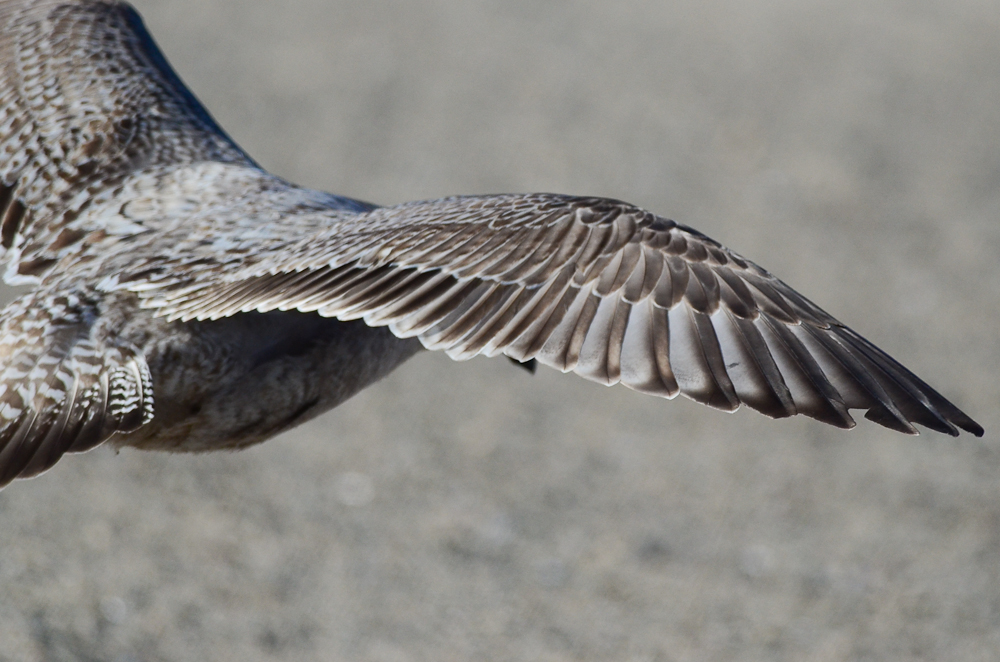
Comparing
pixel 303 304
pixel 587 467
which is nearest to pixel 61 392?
pixel 303 304

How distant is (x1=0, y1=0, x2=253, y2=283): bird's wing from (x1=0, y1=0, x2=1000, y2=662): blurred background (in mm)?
2000

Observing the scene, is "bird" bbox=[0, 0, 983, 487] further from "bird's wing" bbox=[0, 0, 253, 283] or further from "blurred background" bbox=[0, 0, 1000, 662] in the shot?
"blurred background" bbox=[0, 0, 1000, 662]

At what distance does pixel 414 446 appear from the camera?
20.5 ft

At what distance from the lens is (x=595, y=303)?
8.75 ft

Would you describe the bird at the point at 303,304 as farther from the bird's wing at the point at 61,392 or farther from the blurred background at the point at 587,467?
the blurred background at the point at 587,467

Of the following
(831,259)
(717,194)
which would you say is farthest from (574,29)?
(831,259)

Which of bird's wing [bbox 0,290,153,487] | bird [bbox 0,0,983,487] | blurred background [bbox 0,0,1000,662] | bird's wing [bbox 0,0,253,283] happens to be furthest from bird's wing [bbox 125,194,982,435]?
blurred background [bbox 0,0,1000,662]

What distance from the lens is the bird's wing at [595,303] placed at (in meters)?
2.53

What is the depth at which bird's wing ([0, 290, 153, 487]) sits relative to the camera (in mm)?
2857

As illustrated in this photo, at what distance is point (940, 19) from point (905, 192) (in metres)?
3.25

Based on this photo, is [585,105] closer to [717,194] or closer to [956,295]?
[717,194]

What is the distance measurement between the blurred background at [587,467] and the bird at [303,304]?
202 centimetres

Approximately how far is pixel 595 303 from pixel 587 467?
3.62 metres

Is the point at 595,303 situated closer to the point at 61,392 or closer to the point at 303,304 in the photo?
the point at 303,304
